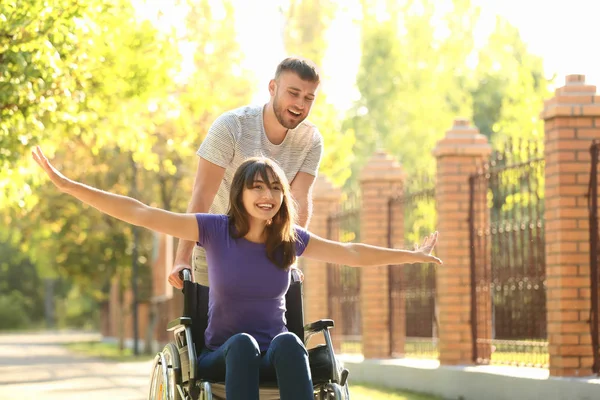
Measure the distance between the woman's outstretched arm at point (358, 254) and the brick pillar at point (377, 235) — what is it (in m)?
Result: 10.8

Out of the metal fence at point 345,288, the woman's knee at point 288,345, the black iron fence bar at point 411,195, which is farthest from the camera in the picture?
the metal fence at point 345,288

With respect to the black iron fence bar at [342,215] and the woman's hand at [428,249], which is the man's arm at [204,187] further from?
the black iron fence bar at [342,215]

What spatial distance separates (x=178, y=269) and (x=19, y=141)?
286 inches

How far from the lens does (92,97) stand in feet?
51.0

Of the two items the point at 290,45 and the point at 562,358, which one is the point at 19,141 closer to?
the point at 562,358

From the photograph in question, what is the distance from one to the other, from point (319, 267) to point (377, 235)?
12.3 ft

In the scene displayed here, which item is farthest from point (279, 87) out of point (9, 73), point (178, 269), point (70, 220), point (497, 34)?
point (497, 34)

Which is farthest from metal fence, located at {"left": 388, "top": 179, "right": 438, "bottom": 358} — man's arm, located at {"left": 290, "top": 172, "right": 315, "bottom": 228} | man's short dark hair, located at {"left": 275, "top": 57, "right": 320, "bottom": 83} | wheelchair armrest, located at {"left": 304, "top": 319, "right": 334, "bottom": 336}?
wheelchair armrest, located at {"left": 304, "top": 319, "right": 334, "bottom": 336}

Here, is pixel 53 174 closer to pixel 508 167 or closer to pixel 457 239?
pixel 508 167

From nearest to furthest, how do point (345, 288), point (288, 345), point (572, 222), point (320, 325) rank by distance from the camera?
1. point (288, 345)
2. point (320, 325)
3. point (572, 222)
4. point (345, 288)

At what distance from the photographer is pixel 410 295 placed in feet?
53.9

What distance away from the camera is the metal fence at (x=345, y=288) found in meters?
18.9

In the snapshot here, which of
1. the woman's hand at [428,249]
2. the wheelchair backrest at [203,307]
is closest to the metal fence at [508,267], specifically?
the woman's hand at [428,249]

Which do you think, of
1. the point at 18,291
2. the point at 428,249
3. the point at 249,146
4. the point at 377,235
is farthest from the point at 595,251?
the point at 18,291
